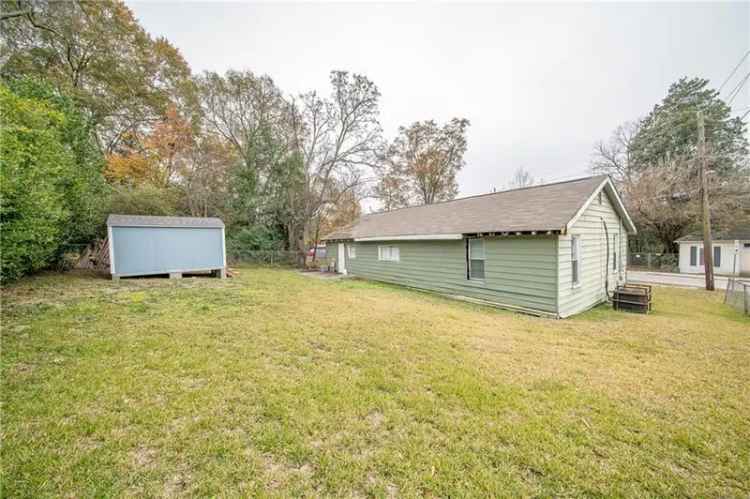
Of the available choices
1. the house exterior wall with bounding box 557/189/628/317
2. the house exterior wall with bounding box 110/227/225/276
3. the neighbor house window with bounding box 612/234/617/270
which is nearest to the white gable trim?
the house exterior wall with bounding box 557/189/628/317

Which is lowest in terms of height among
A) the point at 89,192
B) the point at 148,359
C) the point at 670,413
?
the point at 670,413

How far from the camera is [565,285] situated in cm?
719

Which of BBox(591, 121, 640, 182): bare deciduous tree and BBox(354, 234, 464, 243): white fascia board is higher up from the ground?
BBox(591, 121, 640, 182): bare deciduous tree

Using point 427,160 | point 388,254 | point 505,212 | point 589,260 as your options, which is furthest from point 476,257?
point 427,160

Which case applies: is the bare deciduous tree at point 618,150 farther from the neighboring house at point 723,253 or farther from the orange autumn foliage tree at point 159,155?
the orange autumn foliage tree at point 159,155

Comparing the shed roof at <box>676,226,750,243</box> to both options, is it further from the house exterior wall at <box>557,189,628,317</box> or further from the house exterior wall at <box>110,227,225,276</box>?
the house exterior wall at <box>110,227,225,276</box>

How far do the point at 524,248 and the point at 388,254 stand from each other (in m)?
5.96

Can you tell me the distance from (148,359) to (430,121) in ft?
82.6

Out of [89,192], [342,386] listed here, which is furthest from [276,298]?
[89,192]

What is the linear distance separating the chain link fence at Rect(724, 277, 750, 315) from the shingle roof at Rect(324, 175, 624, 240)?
196 inches

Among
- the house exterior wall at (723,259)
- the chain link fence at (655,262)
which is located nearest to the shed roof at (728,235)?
the house exterior wall at (723,259)

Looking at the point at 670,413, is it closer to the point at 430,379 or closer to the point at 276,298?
the point at 430,379

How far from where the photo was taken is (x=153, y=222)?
9227 mm

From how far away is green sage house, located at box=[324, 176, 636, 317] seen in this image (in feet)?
23.6
